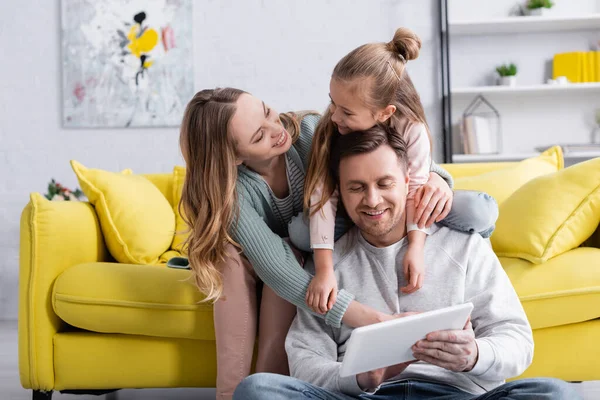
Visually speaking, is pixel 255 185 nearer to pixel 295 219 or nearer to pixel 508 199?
pixel 295 219

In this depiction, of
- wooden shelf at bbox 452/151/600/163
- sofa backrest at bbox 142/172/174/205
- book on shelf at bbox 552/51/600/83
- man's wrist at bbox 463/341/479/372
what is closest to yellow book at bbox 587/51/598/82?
book on shelf at bbox 552/51/600/83

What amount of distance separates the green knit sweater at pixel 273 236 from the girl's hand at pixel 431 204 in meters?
0.19

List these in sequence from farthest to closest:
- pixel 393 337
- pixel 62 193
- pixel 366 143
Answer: pixel 62 193, pixel 366 143, pixel 393 337

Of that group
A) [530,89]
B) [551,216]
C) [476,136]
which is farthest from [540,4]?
[551,216]

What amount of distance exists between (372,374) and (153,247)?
4.16ft

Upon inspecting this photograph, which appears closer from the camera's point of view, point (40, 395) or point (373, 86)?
point (373, 86)

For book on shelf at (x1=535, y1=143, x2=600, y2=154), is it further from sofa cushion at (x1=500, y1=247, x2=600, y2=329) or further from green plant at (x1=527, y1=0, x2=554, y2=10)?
sofa cushion at (x1=500, y1=247, x2=600, y2=329)

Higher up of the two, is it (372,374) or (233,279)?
(233,279)

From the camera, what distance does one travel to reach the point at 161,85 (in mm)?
4188

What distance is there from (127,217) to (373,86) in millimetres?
1144

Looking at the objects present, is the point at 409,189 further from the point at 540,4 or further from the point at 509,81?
the point at 540,4

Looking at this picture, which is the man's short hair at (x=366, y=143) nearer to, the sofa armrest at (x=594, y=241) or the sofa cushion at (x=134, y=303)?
the sofa cushion at (x=134, y=303)

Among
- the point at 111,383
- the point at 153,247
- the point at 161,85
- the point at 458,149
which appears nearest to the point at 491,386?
the point at 111,383

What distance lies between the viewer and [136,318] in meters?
2.02
